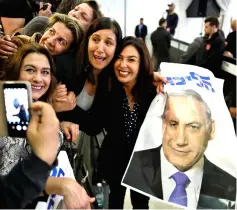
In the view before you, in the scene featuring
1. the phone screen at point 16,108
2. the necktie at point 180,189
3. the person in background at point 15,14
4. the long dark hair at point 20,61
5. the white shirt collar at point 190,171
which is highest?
the person in background at point 15,14

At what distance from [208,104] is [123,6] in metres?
0.31

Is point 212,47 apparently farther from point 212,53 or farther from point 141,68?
point 141,68

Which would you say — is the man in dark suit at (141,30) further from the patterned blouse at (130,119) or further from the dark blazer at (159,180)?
the dark blazer at (159,180)

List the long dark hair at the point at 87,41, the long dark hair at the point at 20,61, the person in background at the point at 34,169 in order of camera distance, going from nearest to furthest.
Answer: the person in background at the point at 34,169, the long dark hair at the point at 20,61, the long dark hair at the point at 87,41

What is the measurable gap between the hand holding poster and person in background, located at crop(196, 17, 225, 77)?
0.12m

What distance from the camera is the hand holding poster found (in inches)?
26.6

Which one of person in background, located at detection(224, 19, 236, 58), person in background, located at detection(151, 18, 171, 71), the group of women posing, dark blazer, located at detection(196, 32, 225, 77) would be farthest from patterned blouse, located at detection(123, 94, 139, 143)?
person in background, located at detection(224, 19, 236, 58)

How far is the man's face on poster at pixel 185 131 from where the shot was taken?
0.67 meters

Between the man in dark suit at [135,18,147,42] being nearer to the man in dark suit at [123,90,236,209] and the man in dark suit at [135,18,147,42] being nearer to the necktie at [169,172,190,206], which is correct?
the man in dark suit at [123,90,236,209]

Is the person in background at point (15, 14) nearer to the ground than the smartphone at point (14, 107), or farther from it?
farther from it

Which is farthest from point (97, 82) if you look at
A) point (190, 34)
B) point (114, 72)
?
point (190, 34)

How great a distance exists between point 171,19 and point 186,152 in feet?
1.18

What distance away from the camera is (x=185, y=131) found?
2.18 feet

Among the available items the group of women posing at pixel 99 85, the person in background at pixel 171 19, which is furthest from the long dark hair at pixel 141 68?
the person in background at pixel 171 19
